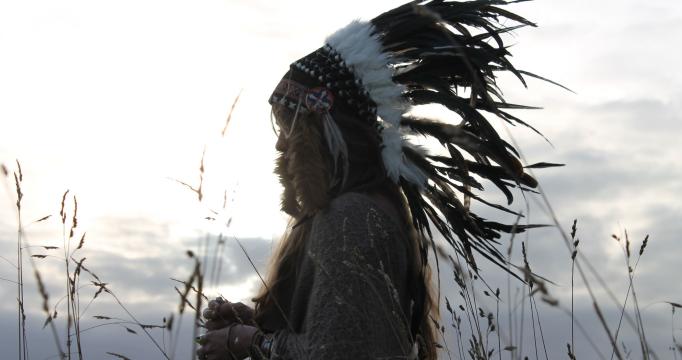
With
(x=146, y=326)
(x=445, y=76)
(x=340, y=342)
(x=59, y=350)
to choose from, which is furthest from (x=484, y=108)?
(x=59, y=350)

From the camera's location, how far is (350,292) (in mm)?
2377

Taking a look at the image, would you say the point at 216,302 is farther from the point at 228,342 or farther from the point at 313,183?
the point at 313,183

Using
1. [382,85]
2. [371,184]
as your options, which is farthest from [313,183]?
[382,85]

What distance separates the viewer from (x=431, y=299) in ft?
10.4

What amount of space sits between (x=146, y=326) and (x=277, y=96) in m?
1.13

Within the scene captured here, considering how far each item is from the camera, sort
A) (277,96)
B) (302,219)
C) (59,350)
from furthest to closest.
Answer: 1. (277,96)
2. (302,219)
3. (59,350)

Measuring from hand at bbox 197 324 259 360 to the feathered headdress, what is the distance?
71 cm

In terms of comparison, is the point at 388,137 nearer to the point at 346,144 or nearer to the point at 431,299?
the point at 346,144

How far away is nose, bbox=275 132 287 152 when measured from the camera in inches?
118

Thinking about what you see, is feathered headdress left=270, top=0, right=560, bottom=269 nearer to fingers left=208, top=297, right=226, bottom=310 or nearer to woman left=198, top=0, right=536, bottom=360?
woman left=198, top=0, right=536, bottom=360

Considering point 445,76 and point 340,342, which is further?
point 445,76

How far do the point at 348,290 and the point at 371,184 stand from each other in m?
0.53

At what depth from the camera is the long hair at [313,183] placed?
273cm

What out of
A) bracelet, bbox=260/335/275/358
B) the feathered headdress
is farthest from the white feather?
bracelet, bbox=260/335/275/358
